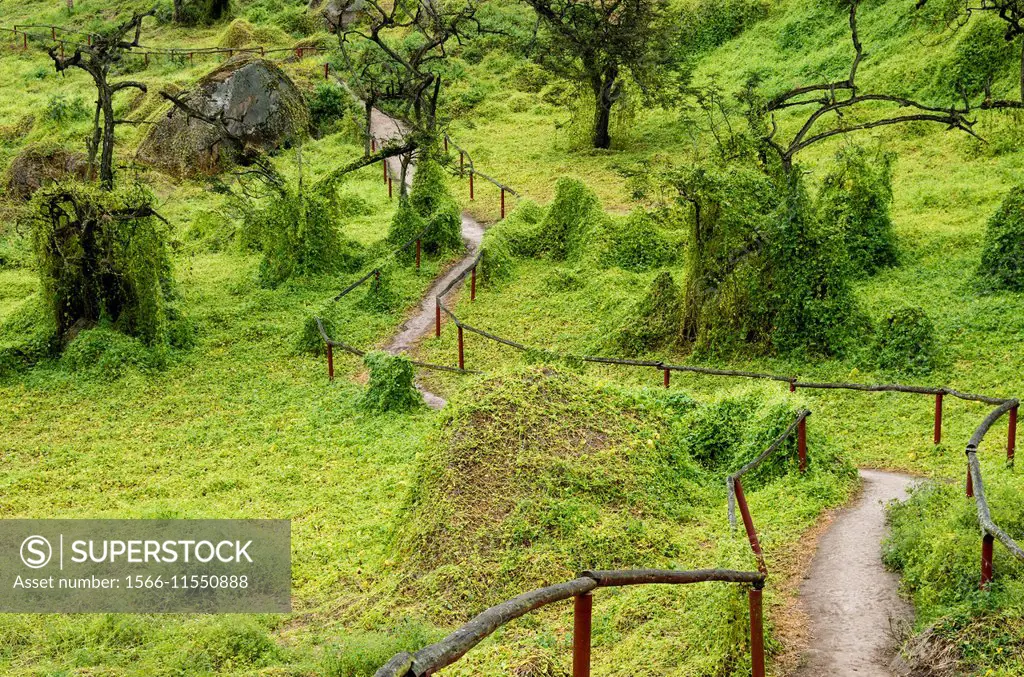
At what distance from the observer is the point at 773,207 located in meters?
19.3

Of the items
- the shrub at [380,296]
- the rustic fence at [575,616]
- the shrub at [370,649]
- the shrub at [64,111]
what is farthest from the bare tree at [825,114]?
the shrub at [64,111]

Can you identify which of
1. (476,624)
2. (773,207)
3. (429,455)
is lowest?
(429,455)

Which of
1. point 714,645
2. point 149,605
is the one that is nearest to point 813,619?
point 714,645

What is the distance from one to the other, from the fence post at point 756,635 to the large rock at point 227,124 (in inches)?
1174

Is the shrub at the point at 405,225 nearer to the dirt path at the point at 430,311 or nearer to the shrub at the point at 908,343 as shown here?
the dirt path at the point at 430,311

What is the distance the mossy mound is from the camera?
1066cm

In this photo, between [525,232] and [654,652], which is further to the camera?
[525,232]

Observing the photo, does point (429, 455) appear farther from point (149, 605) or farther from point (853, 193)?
point (853, 193)

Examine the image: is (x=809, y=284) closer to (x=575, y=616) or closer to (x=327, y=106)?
(x=575, y=616)

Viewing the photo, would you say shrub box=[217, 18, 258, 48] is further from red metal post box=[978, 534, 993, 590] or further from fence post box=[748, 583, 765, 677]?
fence post box=[748, 583, 765, 677]

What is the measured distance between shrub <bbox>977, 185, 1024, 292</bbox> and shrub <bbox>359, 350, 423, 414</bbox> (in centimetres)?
1035

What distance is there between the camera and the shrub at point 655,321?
20.5 m

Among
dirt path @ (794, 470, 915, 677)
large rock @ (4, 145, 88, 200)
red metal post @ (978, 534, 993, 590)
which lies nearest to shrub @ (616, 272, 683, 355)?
dirt path @ (794, 470, 915, 677)

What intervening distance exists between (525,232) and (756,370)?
10848 mm
